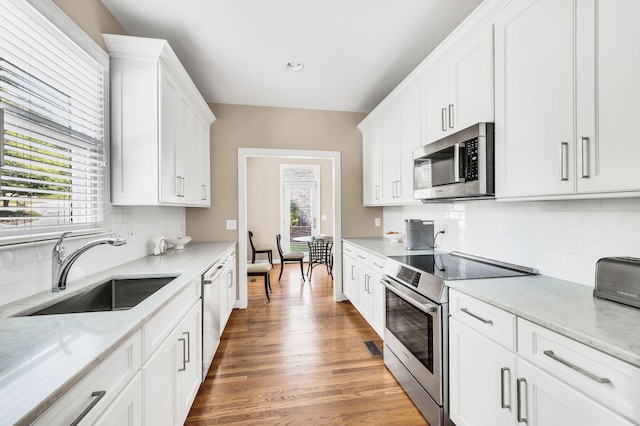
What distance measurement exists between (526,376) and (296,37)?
8.64ft

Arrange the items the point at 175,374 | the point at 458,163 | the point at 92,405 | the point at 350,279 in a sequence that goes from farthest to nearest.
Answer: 1. the point at 350,279
2. the point at 458,163
3. the point at 175,374
4. the point at 92,405

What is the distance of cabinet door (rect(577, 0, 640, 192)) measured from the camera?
3.43 ft

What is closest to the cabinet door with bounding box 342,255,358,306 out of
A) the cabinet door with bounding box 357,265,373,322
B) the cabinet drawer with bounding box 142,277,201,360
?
the cabinet door with bounding box 357,265,373,322

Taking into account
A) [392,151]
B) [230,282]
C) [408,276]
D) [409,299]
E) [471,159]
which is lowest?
[230,282]

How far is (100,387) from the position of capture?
0.87 meters

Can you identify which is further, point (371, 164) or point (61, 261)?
point (371, 164)

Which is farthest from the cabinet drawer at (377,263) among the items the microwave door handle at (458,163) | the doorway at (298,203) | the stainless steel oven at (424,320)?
the doorway at (298,203)

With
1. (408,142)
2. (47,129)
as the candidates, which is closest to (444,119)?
(408,142)

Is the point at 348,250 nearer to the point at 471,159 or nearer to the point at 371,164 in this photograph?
the point at 371,164

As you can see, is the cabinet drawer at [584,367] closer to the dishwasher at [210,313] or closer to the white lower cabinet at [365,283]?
the white lower cabinet at [365,283]

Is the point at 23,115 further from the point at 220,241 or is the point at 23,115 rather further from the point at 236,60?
the point at 220,241

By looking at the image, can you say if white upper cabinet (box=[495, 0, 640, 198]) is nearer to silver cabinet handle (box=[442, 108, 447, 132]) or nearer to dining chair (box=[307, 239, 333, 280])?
silver cabinet handle (box=[442, 108, 447, 132])

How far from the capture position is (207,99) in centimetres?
363

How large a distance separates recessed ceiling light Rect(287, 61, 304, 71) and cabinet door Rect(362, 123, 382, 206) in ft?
3.71
